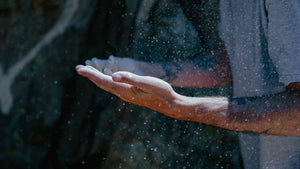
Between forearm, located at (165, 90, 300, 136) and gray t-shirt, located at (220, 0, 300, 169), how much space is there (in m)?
0.08

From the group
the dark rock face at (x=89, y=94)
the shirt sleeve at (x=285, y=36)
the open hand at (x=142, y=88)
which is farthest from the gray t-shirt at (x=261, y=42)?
the dark rock face at (x=89, y=94)

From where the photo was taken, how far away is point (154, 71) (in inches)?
60.4

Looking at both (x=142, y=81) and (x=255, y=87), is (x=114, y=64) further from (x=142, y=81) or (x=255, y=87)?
(x=255, y=87)

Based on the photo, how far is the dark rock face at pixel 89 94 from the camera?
1981 millimetres

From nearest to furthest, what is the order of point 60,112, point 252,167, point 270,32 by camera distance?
1. point 270,32
2. point 252,167
3. point 60,112

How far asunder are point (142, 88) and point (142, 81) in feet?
0.12

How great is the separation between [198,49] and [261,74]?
0.78 metres

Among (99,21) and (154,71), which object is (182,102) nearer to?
(154,71)

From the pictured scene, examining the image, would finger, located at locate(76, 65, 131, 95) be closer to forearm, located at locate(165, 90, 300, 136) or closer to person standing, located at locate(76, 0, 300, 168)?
person standing, located at locate(76, 0, 300, 168)

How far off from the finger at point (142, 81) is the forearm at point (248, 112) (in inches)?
3.9

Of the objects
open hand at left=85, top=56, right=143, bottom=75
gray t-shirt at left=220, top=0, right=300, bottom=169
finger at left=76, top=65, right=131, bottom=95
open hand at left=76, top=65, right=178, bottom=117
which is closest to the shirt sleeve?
gray t-shirt at left=220, top=0, right=300, bottom=169

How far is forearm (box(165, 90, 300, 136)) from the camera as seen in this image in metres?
1.08

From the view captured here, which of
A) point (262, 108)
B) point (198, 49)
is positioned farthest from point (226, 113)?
point (198, 49)

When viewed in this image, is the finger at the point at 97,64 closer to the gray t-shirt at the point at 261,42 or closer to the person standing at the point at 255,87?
the person standing at the point at 255,87
